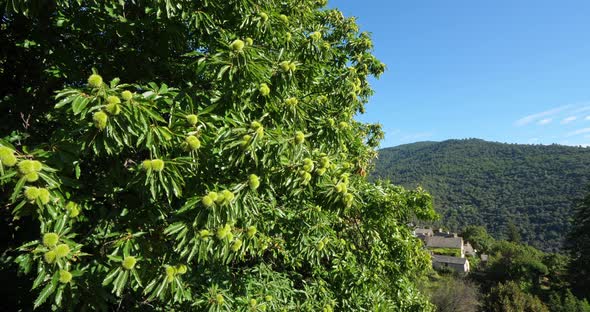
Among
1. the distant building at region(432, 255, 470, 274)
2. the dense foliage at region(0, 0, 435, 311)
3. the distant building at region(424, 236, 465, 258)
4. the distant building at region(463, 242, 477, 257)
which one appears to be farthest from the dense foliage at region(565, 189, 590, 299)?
the dense foliage at region(0, 0, 435, 311)

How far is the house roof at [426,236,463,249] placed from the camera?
58.2 m

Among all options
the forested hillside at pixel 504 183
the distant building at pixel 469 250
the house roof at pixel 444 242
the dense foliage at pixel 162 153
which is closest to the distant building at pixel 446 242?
the house roof at pixel 444 242

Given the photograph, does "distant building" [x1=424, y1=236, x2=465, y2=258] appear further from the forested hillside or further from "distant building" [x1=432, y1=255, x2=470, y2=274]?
the forested hillside

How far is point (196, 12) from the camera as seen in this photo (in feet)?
8.77

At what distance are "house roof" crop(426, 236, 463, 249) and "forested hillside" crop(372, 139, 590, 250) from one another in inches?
643

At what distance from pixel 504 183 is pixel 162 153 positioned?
136048 millimetres

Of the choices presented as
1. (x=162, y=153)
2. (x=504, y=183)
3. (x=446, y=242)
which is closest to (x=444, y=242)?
(x=446, y=242)

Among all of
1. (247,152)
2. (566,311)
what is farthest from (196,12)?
(566,311)

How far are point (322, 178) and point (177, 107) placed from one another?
1189 millimetres

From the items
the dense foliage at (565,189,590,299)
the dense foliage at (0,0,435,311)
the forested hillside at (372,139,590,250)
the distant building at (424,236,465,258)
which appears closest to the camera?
the dense foliage at (0,0,435,311)

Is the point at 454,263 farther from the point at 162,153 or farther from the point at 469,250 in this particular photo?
the point at 162,153

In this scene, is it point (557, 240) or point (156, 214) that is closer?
point (156, 214)

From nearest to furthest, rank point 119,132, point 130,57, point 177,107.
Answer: point 119,132 → point 177,107 → point 130,57

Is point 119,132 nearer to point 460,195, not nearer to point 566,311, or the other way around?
point 566,311
